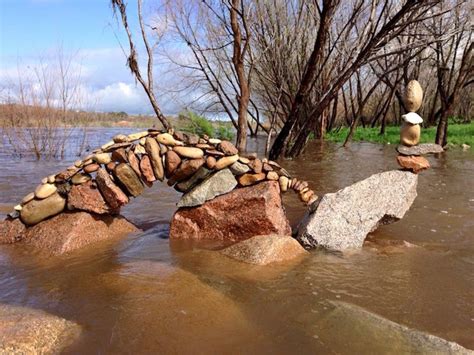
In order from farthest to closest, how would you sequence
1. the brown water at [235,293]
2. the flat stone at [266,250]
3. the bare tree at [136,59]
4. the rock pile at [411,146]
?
1. the bare tree at [136,59]
2. the rock pile at [411,146]
3. the flat stone at [266,250]
4. the brown water at [235,293]

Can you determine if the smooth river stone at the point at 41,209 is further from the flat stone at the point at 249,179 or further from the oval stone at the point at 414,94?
the oval stone at the point at 414,94

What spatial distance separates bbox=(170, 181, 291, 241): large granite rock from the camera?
4.47 m

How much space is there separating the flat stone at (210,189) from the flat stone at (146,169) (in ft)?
1.30

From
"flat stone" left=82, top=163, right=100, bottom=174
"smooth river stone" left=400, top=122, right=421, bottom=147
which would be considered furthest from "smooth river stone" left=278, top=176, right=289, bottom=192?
"flat stone" left=82, top=163, right=100, bottom=174

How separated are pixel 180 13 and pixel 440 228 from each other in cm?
1139

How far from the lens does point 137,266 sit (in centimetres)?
365

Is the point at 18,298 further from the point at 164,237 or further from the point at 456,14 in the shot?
the point at 456,14

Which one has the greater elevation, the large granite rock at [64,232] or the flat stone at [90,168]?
the flat stone at [90,168]

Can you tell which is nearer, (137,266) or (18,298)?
(18,298)

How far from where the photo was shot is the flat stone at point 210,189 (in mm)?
4641

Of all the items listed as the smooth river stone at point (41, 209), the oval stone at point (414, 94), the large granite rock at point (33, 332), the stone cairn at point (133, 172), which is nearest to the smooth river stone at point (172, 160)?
the stone cairn at point (133, 172)

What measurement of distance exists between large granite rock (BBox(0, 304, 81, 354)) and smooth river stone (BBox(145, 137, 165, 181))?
2048 mm

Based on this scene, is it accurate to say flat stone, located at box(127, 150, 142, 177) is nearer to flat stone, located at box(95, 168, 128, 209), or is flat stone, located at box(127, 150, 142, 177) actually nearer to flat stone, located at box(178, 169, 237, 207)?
flat stone, located at box(95, 168, 128, 209)

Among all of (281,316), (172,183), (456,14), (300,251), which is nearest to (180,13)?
(456,14)
